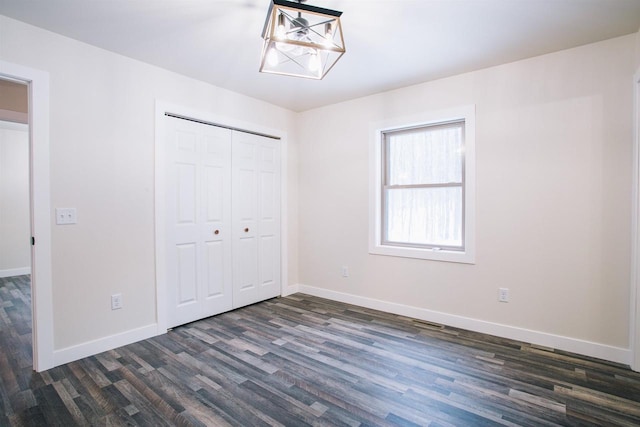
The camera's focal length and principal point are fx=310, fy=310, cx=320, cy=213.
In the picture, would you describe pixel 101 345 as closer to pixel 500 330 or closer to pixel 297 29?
pixel 297 29

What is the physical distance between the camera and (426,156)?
3.48 metres

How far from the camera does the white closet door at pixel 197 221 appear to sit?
3.11 m

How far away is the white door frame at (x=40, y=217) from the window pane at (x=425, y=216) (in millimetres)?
3224

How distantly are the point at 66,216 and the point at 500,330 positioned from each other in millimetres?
3870

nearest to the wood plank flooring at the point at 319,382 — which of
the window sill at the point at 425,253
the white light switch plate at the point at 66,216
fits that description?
the window sill at the point at 425,253

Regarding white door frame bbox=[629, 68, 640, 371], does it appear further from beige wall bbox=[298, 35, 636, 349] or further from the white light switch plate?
the white light switch plate

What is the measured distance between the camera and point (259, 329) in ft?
10.2

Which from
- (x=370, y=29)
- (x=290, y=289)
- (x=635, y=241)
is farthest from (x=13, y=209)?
(x=635, y=241)

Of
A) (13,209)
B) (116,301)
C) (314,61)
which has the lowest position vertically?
(116,301)

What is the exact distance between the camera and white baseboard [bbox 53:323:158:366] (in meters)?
2.41

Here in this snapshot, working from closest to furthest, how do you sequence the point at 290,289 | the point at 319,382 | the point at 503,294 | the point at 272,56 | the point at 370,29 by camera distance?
1. the point at 272,56
2. the point at 319,382
3. the point at 370,29
4. the point at 503,294
5. the point at 290,289

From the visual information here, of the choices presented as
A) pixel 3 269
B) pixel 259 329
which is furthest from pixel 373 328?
pixel 3 269

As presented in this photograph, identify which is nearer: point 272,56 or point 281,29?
point 281,29

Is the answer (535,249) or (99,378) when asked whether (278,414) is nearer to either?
(99,378)
